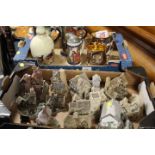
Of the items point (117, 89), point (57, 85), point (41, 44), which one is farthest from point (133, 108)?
point (41, 44)

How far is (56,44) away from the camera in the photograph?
5.57ft

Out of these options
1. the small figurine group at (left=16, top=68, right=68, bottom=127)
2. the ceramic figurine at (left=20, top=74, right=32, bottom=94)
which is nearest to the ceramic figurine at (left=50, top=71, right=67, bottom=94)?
the small figurine group at (left=16, top=68, right=68, bottom=127)

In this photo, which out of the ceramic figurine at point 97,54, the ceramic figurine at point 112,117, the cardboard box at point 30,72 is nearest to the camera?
the ceramic figurine at point 112,117

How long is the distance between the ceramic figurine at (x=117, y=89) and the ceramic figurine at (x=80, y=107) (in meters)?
0.13

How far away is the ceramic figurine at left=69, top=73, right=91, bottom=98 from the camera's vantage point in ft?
4.56

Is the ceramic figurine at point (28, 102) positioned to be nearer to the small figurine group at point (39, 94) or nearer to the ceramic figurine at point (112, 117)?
the small figurine group at point (39, 94)

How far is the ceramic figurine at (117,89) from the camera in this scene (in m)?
1.38

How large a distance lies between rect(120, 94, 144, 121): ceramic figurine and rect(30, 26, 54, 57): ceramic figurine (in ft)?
1.64

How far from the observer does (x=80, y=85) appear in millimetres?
1389

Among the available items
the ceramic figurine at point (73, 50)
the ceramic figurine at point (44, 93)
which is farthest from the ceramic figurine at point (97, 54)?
the ceramic figurine at point (44, 93)

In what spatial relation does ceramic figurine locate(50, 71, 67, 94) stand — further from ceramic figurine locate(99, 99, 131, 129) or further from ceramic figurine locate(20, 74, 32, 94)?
ceramic figurine locate(99, 99, 131, 129)

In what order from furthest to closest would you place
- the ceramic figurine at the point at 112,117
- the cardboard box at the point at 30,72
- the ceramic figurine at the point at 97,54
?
the ceramic figurine at the point at 97,54, the cardboard box at the point at 30,72, the ceramic figurine at the point at 112,117

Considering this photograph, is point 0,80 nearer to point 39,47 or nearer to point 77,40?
point 39,47
